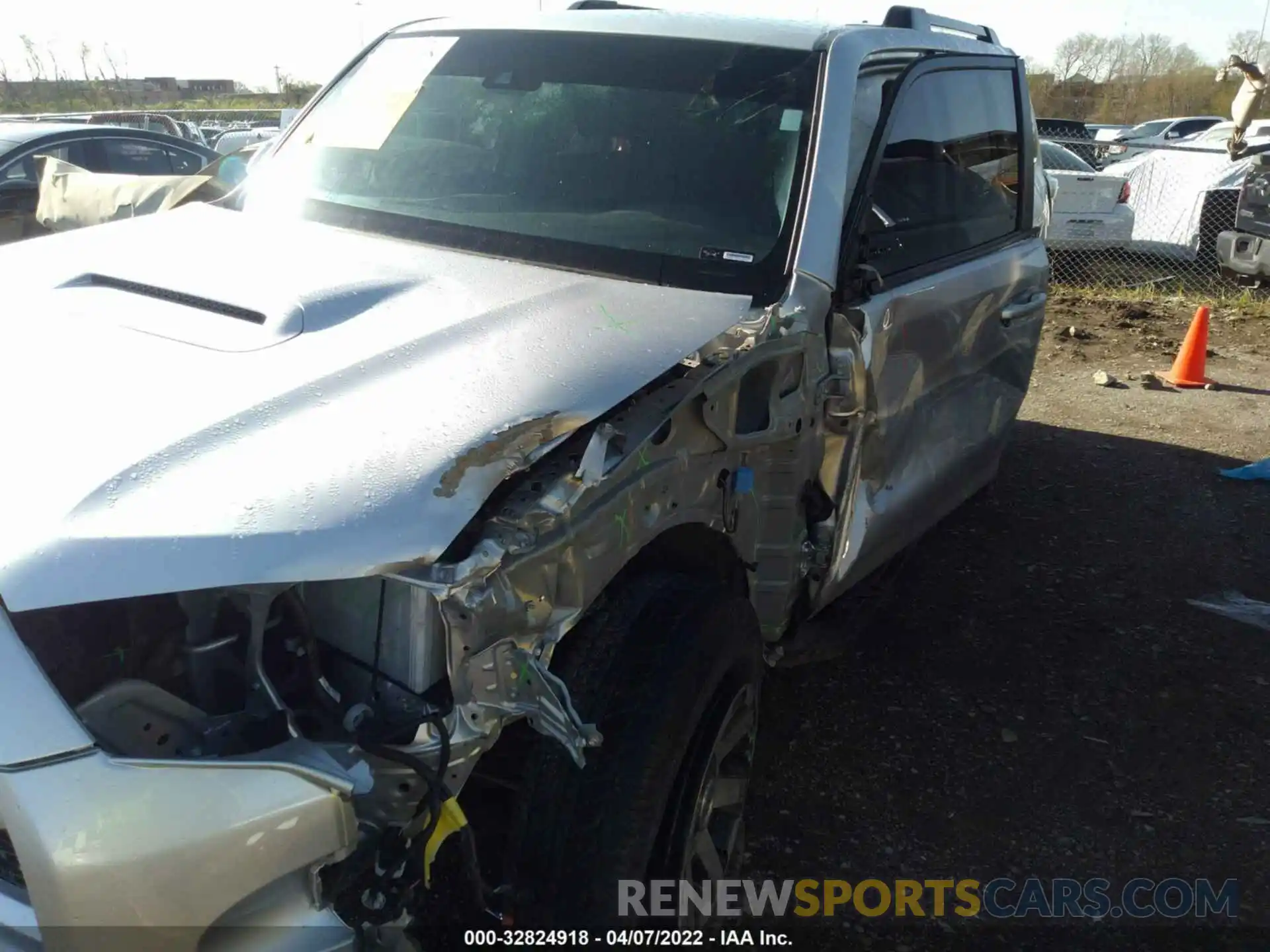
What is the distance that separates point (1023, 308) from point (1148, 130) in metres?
23.2

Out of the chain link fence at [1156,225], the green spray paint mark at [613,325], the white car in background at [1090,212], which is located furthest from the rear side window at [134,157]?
the white car in background at [1090,212]

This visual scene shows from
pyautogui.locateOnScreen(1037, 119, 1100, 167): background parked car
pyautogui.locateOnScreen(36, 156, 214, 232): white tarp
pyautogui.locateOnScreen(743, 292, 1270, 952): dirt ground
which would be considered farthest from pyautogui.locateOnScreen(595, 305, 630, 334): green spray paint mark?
pyautogui.locateOnScreen(1037, 119, 1100, 167): background parked car

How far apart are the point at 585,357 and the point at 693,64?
1366 millimetres

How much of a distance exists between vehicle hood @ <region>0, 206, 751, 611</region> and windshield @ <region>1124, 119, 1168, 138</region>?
20918 millimetres

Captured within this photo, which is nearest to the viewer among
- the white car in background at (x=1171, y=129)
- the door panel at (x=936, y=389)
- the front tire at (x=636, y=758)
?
the front tire at (x=636, y=758)

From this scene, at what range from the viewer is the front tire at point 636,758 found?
6.22 feet

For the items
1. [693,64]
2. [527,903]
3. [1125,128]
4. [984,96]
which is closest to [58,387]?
[527,903]

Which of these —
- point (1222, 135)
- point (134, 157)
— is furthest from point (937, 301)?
point (1222, 135)

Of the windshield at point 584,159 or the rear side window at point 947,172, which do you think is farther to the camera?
the rear side window at point 947,172

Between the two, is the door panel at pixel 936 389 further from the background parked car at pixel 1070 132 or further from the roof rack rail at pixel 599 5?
the background parked car at pixel 1070 132

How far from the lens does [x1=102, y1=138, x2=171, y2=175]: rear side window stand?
25.5 ft

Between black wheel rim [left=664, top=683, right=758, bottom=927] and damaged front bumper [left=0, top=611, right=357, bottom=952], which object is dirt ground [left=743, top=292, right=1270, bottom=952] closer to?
black wheel rim [left=664, top=683, right=758, bottom=927]

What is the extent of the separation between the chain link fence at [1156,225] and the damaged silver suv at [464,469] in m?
8.39

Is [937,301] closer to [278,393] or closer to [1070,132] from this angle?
[278,393]
